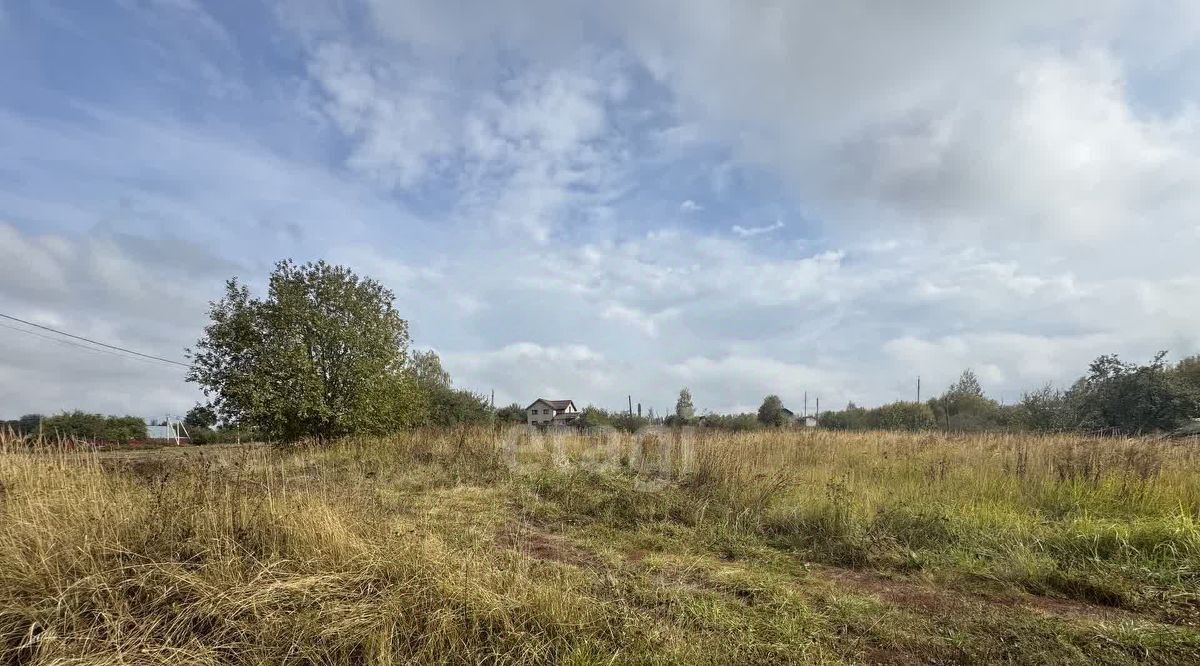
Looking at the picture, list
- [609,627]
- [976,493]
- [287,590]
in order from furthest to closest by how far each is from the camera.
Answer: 1. [976,493]
2. [287,590]
3. [609,627]

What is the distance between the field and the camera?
3.25 m

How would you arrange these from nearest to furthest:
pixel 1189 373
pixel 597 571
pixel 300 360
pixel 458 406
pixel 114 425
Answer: pixel 597 571, pixel 300 360, pixel 1189 373, pixel 114 425, pixel 458 406

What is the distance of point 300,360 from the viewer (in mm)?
14211

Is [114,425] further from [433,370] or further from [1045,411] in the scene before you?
[1045,411]

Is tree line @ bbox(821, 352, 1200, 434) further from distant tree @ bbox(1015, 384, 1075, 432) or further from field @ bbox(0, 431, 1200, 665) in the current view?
field @ bbox(0, 431, 1200, 665)

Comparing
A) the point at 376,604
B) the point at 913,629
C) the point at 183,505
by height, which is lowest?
the point at 913,629

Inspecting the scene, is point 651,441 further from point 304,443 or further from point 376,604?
point 376,604

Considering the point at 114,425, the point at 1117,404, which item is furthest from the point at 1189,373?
the point at 114,425

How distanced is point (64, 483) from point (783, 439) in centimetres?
1349

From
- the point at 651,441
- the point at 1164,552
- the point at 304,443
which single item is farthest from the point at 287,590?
the point at 304,443

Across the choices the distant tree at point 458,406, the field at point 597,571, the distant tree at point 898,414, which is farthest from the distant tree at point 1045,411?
the distant tree at point 458,406

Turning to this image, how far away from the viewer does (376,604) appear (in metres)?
3.47

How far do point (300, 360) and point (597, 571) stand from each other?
11909mm

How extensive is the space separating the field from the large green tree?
7.63 m
